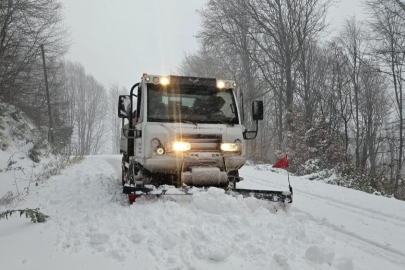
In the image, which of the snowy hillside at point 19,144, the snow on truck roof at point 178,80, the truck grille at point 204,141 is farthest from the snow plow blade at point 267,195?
the snowy hillside at point 19,144

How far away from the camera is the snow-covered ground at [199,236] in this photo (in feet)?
8.75

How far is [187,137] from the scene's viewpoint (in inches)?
189

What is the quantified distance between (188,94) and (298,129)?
10.4 metres

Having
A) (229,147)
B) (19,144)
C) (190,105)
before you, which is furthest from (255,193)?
(19,144)

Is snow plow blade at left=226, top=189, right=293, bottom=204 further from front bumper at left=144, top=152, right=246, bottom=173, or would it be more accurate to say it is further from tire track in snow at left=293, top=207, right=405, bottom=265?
front bumper at left=144, top=152, right=246, bottom=173

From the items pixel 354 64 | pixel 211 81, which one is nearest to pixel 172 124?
pixel 211 81

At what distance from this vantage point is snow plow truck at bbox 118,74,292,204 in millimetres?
4609

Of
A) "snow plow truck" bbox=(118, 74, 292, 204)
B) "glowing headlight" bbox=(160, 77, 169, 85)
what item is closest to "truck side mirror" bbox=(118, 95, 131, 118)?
"snow plow truck" bbox=(118, 74, 292, 204)

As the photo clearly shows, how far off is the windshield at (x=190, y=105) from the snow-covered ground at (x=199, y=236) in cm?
153

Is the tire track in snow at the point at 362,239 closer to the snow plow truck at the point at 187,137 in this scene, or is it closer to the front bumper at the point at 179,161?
the snow plow truck at the point at 187,137

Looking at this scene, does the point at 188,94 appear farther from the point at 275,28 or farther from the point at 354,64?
the point at 354,64

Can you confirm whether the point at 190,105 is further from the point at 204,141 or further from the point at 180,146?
the point at 180,146

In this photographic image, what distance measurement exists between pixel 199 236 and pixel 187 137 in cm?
200

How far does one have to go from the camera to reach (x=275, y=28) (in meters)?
16.6
